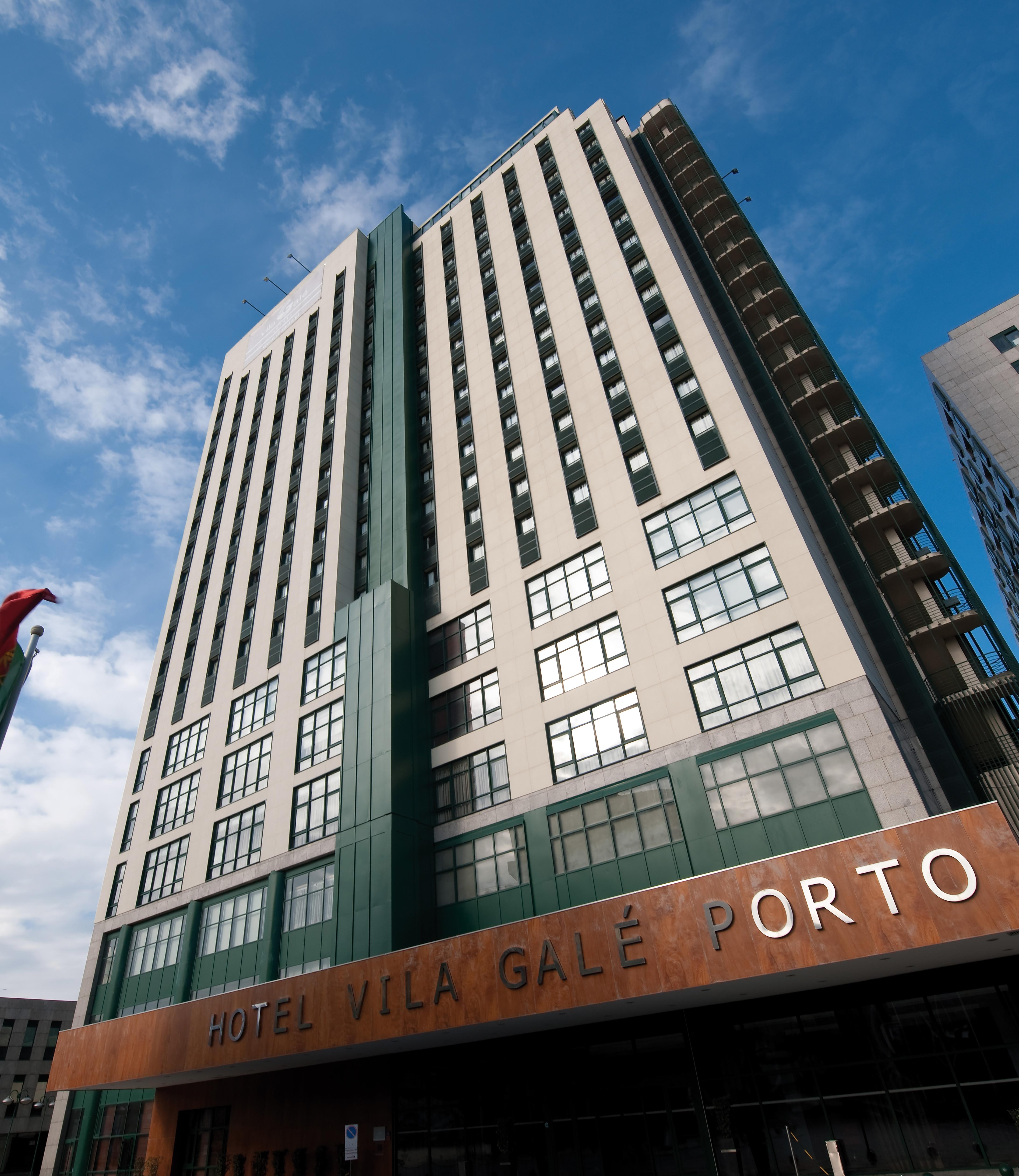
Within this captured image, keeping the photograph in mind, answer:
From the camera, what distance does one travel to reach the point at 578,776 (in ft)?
95.5

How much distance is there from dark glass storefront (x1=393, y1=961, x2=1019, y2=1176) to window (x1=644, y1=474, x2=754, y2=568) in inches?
651

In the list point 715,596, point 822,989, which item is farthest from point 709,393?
point 822,989

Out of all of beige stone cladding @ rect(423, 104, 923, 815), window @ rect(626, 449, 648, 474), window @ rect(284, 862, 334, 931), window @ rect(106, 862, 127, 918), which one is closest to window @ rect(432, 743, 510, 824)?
beige stone cladding @ rect(423, 104, 923, 815)

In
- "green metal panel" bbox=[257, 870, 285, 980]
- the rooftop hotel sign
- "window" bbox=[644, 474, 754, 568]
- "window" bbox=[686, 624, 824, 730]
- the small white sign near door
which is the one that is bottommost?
the small white sign near door

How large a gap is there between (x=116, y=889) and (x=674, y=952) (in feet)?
131

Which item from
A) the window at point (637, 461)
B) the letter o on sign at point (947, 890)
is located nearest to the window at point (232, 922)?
the window at point (637, 461)

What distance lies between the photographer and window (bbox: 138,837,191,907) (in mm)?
41469

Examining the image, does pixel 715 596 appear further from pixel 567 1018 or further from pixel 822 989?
pixel 567 1018

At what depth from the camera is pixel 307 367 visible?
199ft

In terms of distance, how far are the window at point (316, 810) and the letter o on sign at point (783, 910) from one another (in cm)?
2108

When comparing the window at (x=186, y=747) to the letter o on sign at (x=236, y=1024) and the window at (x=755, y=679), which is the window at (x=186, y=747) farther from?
the window at (x=755, y=679)

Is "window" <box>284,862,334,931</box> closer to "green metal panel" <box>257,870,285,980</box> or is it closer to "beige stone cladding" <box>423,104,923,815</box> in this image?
"green metal panel" <box>257,870,285,980</box>

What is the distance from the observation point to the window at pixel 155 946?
39125 mm

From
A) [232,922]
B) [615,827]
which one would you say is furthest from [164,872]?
[615,827]
